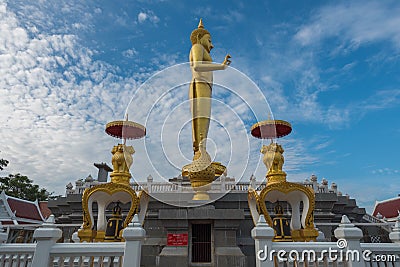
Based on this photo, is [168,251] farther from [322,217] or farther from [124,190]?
[322,217]

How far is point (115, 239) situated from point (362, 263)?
5.60 m

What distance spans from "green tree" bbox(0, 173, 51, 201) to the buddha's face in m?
29.8

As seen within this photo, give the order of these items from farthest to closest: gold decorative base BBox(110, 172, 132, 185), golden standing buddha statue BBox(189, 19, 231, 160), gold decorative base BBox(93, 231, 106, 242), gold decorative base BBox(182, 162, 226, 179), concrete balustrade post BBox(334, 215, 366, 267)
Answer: golden standing buddha statue BBox(189, 19, 231, 160)
gold decorative base BBox(182, 162, 226, 179)
gold decorative base BBox(110, 172, 132, 185)
gold decorative base BBox(93, 231, 106, 242)
concrete balustrade post BBox(334, 215, 366, 267)

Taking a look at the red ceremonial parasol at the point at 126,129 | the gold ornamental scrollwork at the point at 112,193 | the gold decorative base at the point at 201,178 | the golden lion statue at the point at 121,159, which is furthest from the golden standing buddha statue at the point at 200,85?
the gold ornamental scrollwork at the point at 112,193

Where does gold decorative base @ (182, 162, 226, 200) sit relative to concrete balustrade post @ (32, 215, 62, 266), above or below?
above

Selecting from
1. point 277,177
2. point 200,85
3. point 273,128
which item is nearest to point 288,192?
point 277,177

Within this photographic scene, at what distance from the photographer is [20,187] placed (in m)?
33.7

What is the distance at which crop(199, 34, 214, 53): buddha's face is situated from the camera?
15547mm

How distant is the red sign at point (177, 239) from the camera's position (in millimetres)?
8875

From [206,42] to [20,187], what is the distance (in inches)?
1206

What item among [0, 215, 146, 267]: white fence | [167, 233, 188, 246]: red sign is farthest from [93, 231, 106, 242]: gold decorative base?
[0, 215, 146, 267]: white fence

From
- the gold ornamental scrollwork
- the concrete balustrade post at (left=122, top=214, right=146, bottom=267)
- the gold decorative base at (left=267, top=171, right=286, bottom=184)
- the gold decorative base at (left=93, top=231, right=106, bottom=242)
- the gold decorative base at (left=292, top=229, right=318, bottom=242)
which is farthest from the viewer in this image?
the gold decorative base at (left=267, top=171, right=286, bottom=184)

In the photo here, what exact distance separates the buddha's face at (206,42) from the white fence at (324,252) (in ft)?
40.8

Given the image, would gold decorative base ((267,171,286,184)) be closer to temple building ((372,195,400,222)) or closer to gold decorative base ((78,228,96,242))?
gold decorative base ((78,228,96,242))
